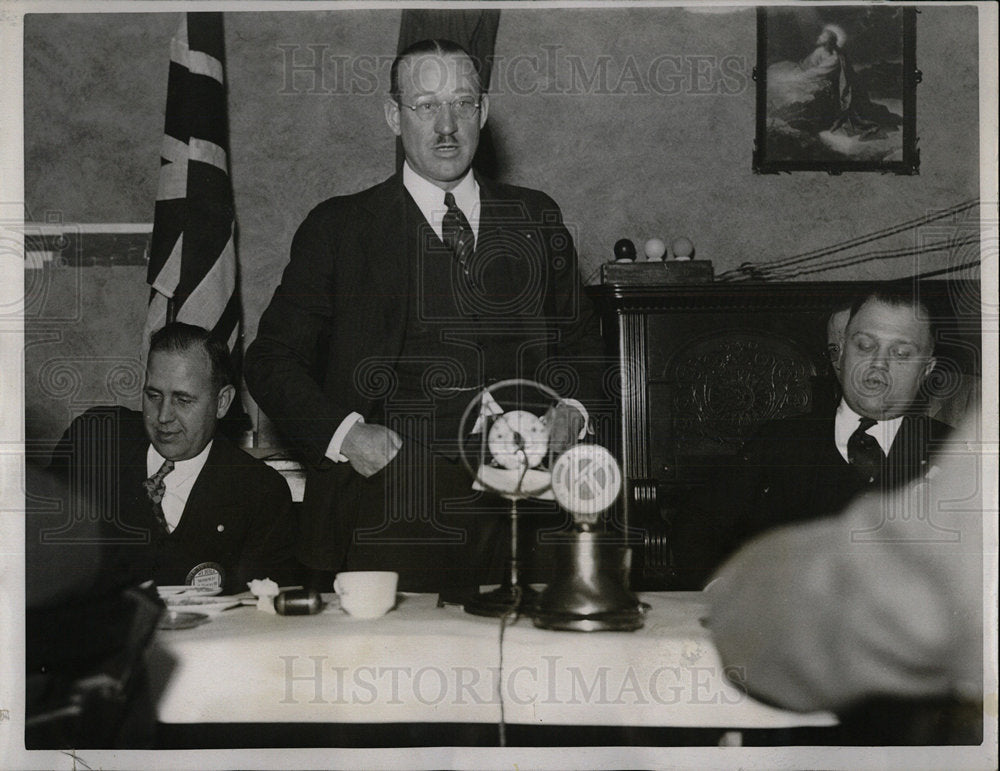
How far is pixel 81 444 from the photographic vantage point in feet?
9.87

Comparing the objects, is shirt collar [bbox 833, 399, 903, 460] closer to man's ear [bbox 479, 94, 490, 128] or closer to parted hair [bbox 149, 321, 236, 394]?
man's ear [bbox 479, 94, 490, 128]

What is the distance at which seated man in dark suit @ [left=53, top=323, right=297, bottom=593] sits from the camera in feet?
9.73

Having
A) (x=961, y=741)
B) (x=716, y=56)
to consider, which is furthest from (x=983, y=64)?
(x=961, y=741)

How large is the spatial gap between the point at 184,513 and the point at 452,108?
1.43m

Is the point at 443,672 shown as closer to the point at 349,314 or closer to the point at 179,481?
the point at 179,481

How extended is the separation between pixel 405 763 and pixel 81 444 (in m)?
1.31

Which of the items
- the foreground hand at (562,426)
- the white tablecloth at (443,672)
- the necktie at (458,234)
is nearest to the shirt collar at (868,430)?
the white tablecloth at (443,672)

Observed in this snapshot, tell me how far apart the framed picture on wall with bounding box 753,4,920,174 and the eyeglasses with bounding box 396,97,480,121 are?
863 millimetres

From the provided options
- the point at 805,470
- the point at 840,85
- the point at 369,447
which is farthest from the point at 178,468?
the point at 840,85

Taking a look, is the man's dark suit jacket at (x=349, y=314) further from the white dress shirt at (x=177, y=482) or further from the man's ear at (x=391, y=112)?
the white dress shirt at (x=177, y=482)

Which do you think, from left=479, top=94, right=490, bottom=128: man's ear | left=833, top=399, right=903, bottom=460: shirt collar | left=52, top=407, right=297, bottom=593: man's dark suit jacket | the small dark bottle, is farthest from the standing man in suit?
left=833, top=399, right=903, bottom=460: shirt collar

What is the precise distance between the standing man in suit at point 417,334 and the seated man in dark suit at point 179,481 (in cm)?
11

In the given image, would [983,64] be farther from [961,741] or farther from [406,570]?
[406,570]

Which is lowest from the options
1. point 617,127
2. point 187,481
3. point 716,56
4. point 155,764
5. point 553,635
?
point 155,764
